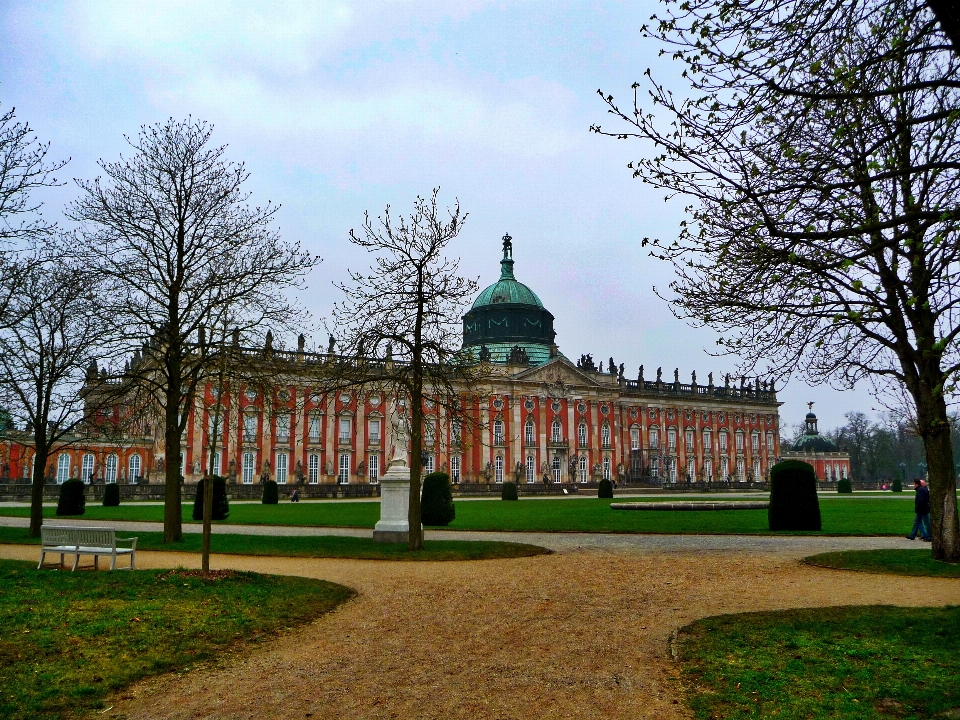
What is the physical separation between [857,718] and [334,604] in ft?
21.0

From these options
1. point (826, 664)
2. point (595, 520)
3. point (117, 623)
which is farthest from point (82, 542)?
point (595, 520)

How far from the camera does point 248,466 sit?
53.0 m

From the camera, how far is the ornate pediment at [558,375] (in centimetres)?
6338

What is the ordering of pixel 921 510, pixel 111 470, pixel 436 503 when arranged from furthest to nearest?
pixel 111 470 < pixel 436 503 < pixel 921 510

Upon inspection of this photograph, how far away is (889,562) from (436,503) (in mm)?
12700

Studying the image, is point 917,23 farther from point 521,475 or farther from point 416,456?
point 521,475

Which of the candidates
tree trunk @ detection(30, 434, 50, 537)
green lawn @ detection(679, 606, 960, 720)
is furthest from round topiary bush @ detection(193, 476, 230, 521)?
green lawn @ detection(679, 606, 960, 720)

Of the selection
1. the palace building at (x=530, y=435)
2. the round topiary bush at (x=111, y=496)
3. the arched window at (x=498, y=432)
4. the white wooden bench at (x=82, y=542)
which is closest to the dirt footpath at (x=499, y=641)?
the white wooden bench at (x=82, y=542)

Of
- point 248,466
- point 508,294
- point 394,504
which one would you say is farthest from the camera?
point 508,294

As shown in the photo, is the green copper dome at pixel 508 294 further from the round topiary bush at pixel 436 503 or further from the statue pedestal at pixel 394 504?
the statue pedestal at pixel 394 504

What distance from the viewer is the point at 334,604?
968 centimetres

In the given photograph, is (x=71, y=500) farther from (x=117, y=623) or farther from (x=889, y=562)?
(x=889, y=562)

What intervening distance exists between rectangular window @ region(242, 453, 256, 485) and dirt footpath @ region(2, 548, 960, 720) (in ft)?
135

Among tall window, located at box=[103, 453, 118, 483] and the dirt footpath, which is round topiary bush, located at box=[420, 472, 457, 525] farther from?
tall window, located at box=[103, 453, 118, 483]
